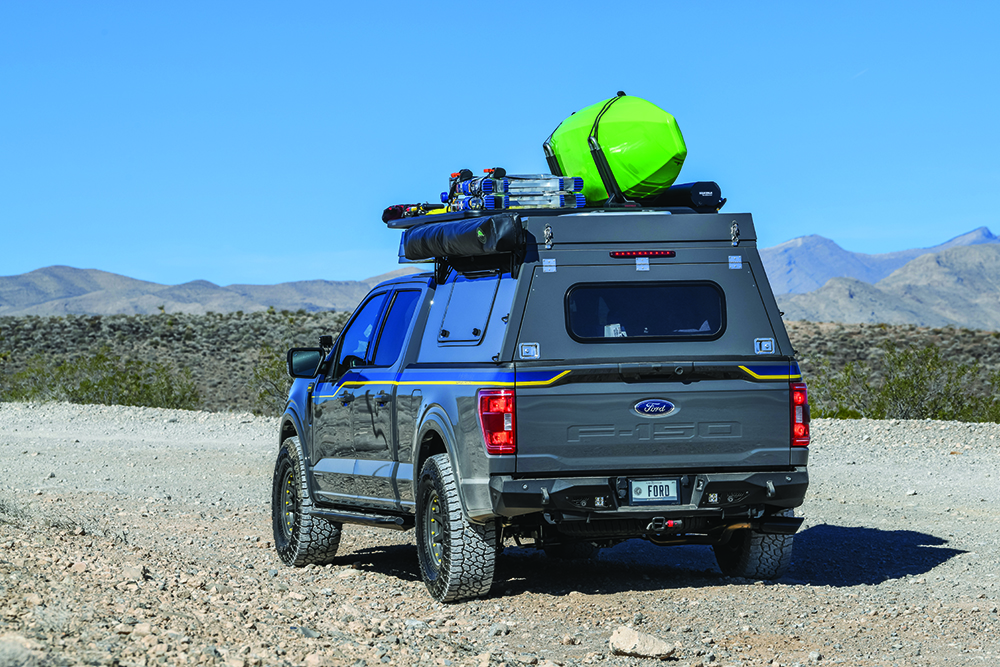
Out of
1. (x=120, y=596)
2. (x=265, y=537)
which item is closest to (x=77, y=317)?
(x=265, y=537)

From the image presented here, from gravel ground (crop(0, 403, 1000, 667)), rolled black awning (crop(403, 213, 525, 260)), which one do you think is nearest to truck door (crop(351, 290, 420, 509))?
rolled black awning (crop(403, 213, 525, 260))

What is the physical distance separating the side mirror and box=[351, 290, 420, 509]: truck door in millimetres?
773

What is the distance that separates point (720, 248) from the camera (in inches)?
296

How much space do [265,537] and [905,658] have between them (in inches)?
259

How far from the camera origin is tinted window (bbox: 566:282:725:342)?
23.9ft

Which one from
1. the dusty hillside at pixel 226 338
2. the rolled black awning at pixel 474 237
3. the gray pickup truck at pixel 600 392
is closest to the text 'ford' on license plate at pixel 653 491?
the gray pickup truck at pixel 600 392

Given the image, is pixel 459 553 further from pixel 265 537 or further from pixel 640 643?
pixel 265 537

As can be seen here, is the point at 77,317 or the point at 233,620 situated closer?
the point at 233,620

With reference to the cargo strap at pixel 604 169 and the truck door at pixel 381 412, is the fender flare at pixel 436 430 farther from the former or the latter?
the cargo strap at pixel 604 169

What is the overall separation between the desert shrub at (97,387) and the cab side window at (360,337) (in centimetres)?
2112

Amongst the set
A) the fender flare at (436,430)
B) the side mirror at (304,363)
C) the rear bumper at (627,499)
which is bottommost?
the rear bumper at (627,499)

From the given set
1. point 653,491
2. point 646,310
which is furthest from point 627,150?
point 653,491

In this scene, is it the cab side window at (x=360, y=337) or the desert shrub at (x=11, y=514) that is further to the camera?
the desert shrub at (x=11, y=514)

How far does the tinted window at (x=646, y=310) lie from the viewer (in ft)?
23.9
